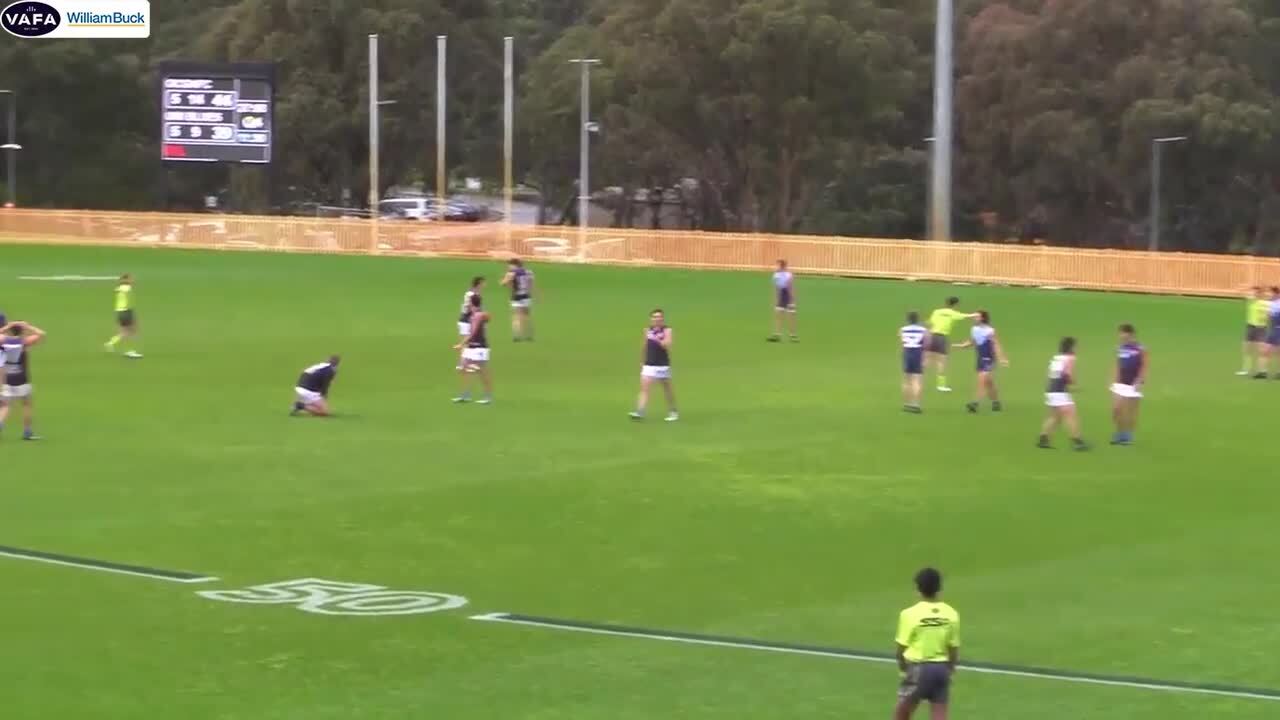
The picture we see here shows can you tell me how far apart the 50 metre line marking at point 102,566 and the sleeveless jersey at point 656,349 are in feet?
40.9

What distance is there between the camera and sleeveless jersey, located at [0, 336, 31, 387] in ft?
89.8

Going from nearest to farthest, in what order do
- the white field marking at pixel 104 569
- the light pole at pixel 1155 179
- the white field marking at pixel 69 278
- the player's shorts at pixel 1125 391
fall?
the white field marking at pixel 104 569 < the player's shorts at pixel 1125 391 < the white field marking at pixel 69 278 < the light pole at pixel 1155 179

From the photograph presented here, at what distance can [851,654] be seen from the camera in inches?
644

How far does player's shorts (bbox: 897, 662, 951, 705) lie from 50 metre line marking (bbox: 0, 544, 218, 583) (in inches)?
353

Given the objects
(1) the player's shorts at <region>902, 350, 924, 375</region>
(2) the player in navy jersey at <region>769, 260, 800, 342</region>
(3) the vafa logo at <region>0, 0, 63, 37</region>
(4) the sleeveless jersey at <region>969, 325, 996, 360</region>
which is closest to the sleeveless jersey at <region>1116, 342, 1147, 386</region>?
(4) the sleeveless jersey at <region>969, 325, 996, 360</region>

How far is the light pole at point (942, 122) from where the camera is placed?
62.0m

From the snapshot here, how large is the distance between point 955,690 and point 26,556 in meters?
9.73

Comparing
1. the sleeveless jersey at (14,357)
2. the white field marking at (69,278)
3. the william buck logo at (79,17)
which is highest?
the william buck logo at (79,17)

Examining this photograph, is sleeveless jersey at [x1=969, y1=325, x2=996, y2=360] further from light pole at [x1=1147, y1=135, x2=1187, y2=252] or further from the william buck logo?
the william buck logo

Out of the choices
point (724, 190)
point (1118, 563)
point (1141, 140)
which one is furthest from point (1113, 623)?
point (724, 190)

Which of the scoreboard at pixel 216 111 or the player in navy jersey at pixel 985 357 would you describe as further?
the scoreboard at pixel 216 111

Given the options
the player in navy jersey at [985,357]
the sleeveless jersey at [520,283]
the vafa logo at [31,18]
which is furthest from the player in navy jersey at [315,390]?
the vafa logo at [31,18]

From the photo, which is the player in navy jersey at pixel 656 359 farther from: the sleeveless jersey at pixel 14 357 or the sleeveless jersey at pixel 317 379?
the sleeveless jersey at pixel 14 357

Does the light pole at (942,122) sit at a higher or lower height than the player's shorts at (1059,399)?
higher
